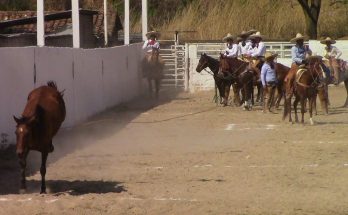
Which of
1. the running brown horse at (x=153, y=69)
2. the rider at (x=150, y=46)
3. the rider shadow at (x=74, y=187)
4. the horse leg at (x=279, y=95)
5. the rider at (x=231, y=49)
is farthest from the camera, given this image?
the rider at (x=150, y=46)

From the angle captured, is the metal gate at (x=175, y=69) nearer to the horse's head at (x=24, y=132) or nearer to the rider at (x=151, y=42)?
the rider at (x=151, y=42)

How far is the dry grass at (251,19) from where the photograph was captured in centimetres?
4478

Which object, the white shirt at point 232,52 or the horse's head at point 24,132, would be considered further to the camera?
the white shirt at point 232,52

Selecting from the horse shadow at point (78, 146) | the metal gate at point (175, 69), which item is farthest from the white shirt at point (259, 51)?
the metal gate at point (175, 69)

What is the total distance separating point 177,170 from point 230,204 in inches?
123

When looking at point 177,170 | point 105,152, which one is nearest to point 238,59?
point 105,152

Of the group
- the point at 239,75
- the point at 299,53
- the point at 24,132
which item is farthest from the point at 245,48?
the point at 24,132

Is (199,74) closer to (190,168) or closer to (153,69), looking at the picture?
(153,69)

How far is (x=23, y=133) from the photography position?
11.1 m

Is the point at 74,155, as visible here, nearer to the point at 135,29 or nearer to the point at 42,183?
the point at 42,183

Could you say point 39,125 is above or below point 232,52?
below

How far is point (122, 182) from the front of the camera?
1261cm

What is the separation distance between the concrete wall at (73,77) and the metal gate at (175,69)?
3.29 metres

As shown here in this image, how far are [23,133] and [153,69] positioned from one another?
2051cm
